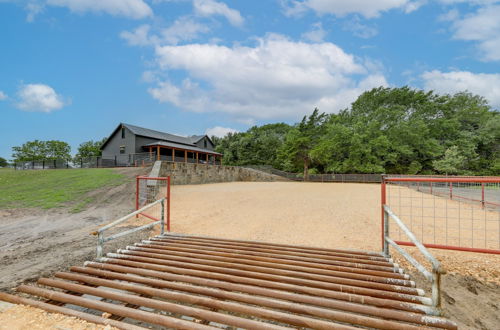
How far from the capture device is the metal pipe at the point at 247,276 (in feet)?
8.32

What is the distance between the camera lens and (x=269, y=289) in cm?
272

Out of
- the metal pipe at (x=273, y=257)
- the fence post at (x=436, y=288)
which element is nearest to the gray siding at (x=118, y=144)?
the metal pipe at (x=273, y=257)

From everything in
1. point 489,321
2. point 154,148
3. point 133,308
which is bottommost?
point 489,321

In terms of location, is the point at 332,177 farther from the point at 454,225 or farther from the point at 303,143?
the point at 454,225

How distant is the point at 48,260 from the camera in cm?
403

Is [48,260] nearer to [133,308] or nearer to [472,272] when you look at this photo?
[133,308]

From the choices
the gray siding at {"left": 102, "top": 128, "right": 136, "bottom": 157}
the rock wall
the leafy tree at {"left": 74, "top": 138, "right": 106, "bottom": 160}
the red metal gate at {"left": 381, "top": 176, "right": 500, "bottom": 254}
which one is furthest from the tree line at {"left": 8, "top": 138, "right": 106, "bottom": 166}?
the red metal gate at {"left": 381, "top": 176, "right": 500, "bottom": 254}

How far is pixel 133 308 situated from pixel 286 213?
6919 millimetres

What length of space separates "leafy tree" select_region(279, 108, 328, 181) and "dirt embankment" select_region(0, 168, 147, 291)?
26.0 m

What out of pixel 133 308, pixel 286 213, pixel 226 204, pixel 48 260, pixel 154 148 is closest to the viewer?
pixel 133 308

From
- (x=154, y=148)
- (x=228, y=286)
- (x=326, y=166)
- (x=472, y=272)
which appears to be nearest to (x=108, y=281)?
(x=228, y=286)

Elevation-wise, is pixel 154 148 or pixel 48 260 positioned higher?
pixel 154 148

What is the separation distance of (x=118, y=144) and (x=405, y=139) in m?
37.5

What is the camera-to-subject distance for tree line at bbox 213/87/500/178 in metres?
31.3
